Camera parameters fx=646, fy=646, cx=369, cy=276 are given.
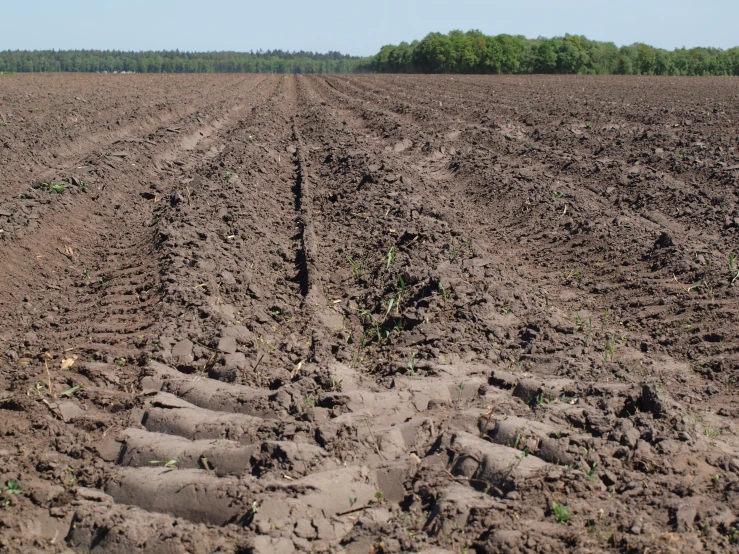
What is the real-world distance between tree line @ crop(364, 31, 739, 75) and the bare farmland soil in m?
59.4

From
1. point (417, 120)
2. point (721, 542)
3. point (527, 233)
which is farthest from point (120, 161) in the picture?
point (721, 542)

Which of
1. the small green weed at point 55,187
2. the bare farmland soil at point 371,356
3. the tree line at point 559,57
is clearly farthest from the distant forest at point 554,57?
the small green weed at point 55,187

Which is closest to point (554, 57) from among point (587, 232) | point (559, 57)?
point (559, 57)

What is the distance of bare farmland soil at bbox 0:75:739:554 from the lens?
10.5ft

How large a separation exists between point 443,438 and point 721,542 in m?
1.44

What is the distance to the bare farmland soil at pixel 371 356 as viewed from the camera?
3.20m

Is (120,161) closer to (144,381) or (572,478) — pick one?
(144,381)

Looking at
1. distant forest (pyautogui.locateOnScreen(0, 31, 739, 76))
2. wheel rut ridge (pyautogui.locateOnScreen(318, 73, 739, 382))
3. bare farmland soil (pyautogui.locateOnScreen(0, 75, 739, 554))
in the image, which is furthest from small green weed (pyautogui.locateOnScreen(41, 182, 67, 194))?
distant forest (pyautogui.locateOnScreen(0, 31, 739, 76))

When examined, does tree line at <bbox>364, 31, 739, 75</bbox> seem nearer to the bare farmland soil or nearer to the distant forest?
the distant forest

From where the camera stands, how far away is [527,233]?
846 centimetres

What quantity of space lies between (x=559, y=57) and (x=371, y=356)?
67257 mm

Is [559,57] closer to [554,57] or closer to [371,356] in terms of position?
[554,57]

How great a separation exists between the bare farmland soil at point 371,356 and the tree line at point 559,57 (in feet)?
195

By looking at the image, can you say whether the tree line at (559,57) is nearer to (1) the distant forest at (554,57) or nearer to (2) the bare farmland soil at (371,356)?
(1) the distant forest at (554,57)
